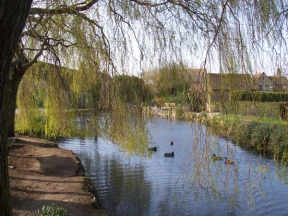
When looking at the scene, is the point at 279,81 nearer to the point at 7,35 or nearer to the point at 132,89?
the point at 7,35

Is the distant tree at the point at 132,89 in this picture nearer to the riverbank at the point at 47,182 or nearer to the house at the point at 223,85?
the riverbank at the point at 47,182

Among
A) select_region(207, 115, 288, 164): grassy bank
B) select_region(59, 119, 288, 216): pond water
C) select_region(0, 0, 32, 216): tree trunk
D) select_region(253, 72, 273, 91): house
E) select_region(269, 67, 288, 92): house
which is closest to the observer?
select_region(0, 0, 32, 216): tree trunk

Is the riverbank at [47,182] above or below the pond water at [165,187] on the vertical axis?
above

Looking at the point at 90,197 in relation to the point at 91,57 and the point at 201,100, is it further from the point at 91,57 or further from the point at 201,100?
the point at 201,100

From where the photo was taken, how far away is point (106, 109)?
5.05m

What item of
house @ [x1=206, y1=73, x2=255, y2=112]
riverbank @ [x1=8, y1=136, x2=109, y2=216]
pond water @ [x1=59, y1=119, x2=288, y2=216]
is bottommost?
pond water @ [x1=59, y1=119, x2=288, y2=216]

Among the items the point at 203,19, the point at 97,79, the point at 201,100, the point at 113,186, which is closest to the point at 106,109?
the point at 97,79

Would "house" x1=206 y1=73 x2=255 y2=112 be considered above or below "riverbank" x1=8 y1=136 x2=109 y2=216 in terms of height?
above

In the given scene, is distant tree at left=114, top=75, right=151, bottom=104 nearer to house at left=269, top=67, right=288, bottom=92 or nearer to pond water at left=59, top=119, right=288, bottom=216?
pond water at left=59, top=119, right=288, bottom=216

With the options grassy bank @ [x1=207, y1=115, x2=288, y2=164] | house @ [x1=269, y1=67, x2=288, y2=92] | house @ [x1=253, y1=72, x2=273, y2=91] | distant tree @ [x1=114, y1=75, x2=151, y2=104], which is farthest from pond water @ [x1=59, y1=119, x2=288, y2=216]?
house @ [x1=269, y1=67, x2=288, y2=92]

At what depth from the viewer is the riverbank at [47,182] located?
15.4 ft

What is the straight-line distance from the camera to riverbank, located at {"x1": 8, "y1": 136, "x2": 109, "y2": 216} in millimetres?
4684

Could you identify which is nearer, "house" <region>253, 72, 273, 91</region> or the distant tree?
"house" <region>253, 72, 273, 91</region>

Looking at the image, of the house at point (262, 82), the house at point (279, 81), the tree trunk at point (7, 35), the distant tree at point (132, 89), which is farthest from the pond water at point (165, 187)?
the tree trunk at point (7, 35)
